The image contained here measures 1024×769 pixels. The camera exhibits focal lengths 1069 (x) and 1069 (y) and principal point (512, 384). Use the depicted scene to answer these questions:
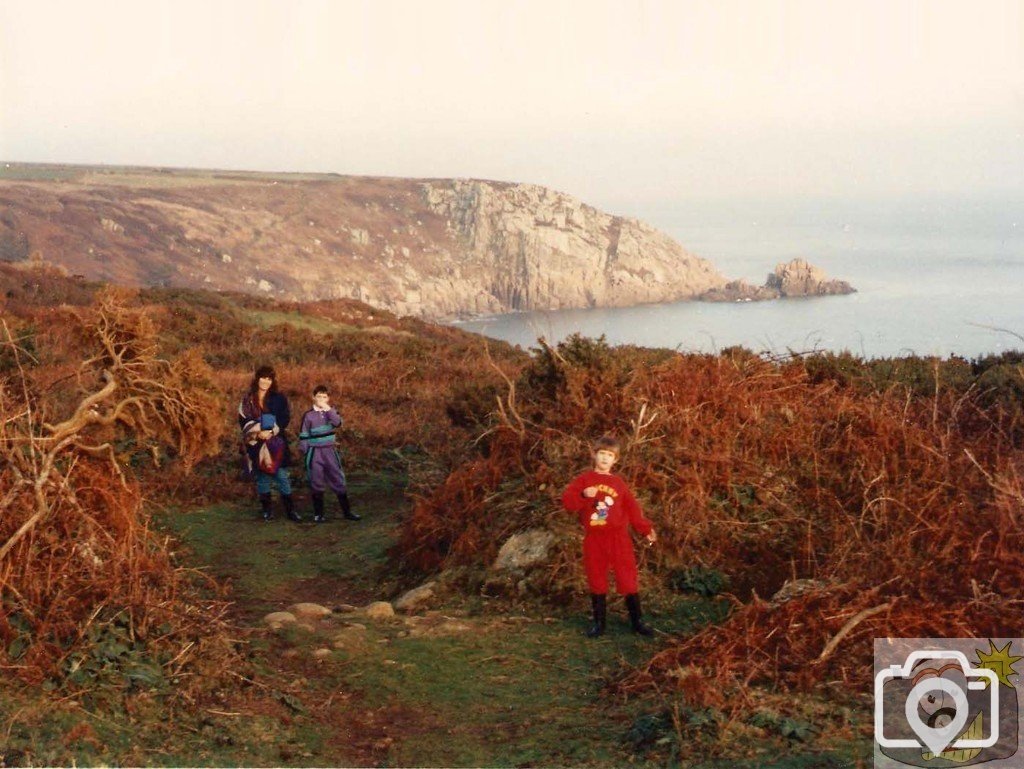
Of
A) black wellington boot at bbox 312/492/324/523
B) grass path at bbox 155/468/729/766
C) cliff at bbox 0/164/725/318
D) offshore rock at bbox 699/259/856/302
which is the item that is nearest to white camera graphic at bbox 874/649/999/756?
grass path at bbox 155/468/729/766

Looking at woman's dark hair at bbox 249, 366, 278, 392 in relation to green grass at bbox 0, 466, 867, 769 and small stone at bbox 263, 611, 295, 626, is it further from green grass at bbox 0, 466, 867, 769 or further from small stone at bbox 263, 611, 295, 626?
small stone at bbox 263, 611, 295, 626

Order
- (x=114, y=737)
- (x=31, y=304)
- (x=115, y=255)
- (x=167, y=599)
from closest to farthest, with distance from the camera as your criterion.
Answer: (x=114, y=737) → (x=167, y=599) → (x=31, y=304) → (x=115, y=255)

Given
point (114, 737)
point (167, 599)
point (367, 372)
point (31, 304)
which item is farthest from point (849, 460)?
point (31, 304)

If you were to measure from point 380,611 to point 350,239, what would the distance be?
114 m

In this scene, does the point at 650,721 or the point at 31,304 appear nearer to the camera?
the point at 650,721

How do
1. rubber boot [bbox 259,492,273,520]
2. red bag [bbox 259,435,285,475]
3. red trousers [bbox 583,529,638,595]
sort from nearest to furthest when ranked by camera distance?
1. red trousers [bbox 583,529,638,595]
2. red bag [bbox 259,435,285,475]
3. rubber boot [bbox 259,492,273,520]

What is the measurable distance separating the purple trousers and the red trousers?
17.4ft

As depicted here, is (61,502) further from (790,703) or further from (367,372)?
(367,372)

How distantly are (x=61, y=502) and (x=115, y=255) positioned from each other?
83.3m

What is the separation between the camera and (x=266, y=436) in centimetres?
1245

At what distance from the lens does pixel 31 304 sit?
30656mm

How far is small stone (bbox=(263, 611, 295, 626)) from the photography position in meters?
8.43

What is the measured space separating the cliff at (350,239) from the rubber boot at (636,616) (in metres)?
75.6

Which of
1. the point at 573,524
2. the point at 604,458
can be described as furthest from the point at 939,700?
the point at 573,524
